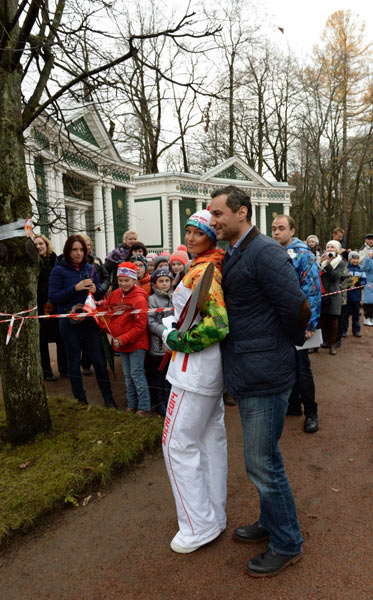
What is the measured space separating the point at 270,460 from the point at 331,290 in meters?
6.16

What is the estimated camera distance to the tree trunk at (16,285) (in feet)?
12.7

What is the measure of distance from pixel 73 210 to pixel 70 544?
47.7 ft

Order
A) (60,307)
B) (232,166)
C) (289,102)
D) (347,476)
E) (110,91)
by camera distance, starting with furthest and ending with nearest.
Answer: (289,102) < (232,166) < (60,307) < (110,91) < (347,476)

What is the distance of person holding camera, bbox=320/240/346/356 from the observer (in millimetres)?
8109

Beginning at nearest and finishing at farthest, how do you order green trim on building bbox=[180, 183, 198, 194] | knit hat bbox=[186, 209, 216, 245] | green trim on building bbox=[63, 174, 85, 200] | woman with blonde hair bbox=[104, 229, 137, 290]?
1. knit hat bbox=[186, 209, 216, 245]
2. green trim on building bbox=[63, 174, 85, 200]
3. woman with blonde hair bbox=[104, 229, 137, 290]
4. green trim on building bbox=[180, 183, 198, 194]

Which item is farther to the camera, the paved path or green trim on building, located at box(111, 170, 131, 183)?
green trim on building, located at box(111, 170, 131, 183)

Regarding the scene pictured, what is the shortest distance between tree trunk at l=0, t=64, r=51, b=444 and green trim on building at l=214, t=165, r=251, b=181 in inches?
969

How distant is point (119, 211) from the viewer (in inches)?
791

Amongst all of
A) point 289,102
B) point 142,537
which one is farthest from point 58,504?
point 289,102

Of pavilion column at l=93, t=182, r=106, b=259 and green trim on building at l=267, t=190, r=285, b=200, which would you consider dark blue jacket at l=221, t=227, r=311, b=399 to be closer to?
pavilion column at l=93, t=182, r=106, b=259

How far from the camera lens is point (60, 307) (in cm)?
526

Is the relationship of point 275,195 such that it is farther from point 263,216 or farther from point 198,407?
point 198,407

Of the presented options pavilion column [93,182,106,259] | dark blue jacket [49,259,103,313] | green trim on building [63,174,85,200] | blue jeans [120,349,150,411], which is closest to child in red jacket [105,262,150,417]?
blue jeans [120,349,150,411]

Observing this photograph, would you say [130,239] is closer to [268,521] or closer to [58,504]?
[58,504]
